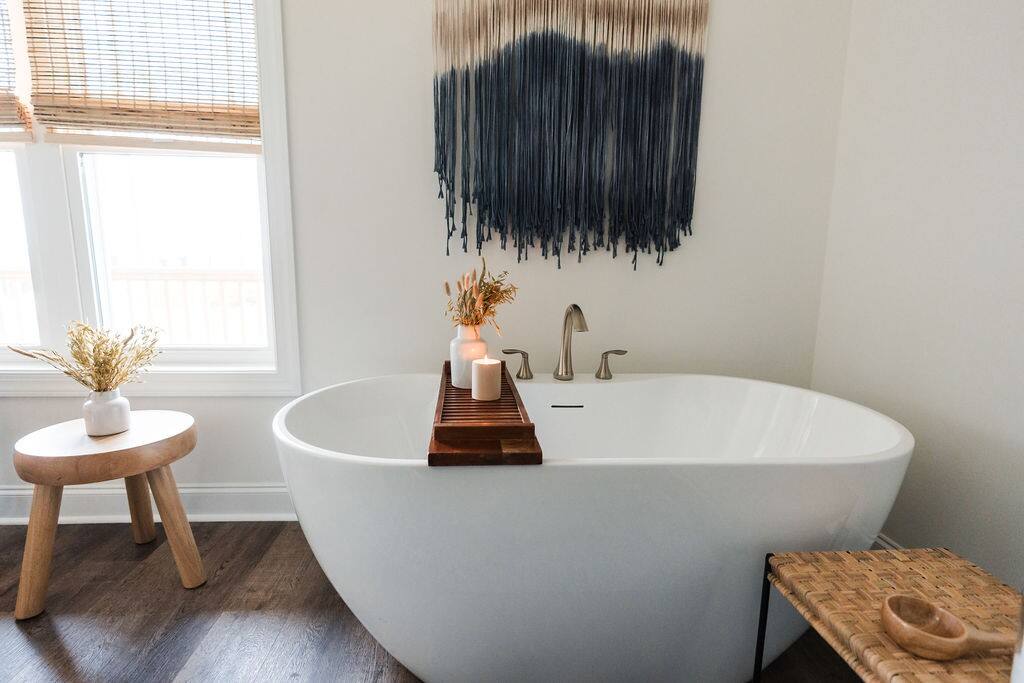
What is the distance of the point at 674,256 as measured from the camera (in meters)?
2.04

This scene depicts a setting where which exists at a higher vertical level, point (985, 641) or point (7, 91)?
point (7, 91)

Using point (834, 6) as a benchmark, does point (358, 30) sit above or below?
below

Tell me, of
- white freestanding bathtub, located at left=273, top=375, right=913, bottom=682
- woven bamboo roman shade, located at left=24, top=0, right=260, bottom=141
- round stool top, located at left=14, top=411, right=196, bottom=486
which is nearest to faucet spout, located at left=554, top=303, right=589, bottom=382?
white freestanding bathtub, located at left=273, top=375, right=913, bottom=682

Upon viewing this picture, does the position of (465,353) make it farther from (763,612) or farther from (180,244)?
(180,244)

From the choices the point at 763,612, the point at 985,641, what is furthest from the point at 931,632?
the point at 763,612

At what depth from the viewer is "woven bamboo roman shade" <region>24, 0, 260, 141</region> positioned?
1825mm

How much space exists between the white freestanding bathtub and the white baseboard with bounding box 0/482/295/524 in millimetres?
989

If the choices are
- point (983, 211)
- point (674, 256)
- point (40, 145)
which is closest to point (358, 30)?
point (40, 145)

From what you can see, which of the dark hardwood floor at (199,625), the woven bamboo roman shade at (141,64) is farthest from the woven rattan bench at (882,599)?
the woven bamboo roman shade at (141,64)

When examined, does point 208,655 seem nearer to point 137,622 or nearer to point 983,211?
point 137,622

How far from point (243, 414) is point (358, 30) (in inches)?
58.7

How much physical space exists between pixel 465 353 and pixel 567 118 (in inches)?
37.0

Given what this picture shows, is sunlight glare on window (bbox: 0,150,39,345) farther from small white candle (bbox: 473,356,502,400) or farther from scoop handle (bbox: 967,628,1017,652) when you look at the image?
scoop handle (bbox: 967,628,1017,652)

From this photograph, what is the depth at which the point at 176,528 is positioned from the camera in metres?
1.64
